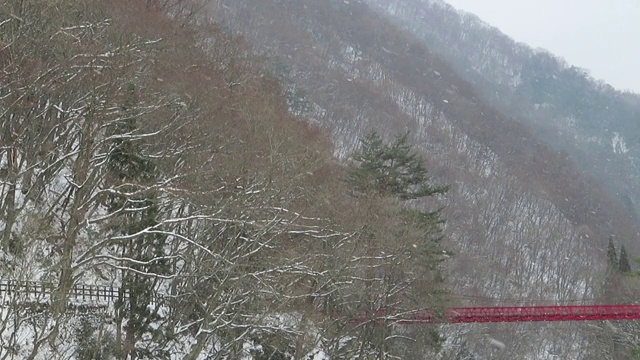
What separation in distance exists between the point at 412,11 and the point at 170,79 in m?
189

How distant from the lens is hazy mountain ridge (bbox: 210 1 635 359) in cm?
7338

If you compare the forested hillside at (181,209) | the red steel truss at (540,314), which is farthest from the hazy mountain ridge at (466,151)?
the forested hillside at (181,209)

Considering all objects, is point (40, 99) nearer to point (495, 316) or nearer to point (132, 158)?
point (132, 158)

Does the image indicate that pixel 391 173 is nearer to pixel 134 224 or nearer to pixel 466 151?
pixel 134 224

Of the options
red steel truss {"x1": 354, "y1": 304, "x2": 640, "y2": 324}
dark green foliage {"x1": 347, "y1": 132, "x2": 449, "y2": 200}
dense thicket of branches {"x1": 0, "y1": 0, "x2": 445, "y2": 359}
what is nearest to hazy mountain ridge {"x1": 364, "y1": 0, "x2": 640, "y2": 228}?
red steel truss {"x1": 354, "y1": 304, "x2": 640, "y2": 324}

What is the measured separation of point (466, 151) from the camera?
111938mm

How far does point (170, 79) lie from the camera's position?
15680 mm

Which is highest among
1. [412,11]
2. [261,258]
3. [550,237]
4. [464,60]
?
[412,11]

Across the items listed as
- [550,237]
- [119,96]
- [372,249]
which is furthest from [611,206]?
[119,96]

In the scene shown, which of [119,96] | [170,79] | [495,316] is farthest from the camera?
[495,316]

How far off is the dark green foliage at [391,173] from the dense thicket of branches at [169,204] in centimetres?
215

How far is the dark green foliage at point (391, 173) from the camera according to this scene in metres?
21.5

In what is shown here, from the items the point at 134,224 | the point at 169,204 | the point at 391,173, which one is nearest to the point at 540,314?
the point at 391,173

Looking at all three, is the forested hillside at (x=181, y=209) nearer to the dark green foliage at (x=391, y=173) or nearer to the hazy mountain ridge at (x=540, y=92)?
the dark green foliage at (x=391, y=173)
